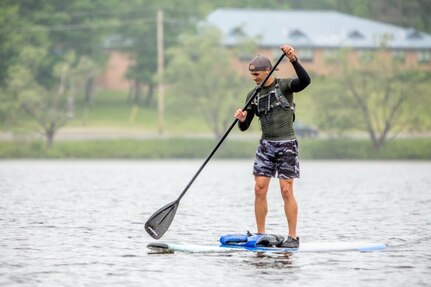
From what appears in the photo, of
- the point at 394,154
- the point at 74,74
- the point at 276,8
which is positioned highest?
the point at 276,8

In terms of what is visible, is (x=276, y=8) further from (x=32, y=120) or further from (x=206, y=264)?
(x=206, y=264)

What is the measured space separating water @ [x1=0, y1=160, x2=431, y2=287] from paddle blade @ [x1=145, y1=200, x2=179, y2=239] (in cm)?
27

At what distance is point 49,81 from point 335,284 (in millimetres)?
77033

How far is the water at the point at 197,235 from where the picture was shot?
10766 mm

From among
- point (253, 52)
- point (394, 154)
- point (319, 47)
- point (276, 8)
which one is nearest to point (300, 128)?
point (253, 52)

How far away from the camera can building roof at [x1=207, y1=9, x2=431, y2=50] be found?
327 feet

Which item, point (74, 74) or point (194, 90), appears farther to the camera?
point (74, 74)

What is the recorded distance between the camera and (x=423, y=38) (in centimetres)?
10312

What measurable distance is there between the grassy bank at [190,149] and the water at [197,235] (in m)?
34.9

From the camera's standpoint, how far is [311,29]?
335ft

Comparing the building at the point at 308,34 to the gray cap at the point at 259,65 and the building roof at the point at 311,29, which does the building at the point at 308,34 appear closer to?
the building roof at the point at 311,29

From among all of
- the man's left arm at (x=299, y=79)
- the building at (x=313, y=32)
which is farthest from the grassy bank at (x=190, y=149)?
the man's left arm at (x=299, y=79)

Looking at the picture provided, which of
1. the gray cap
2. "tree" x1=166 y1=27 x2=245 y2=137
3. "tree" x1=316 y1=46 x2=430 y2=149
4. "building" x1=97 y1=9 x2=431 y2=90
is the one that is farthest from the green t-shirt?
"building" x1=97 y1=9 x2=431 y2=90

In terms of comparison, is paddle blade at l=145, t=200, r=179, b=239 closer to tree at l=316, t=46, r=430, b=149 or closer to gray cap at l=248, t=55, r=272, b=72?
gray cap at l=248, t=55, r=272, b=72
